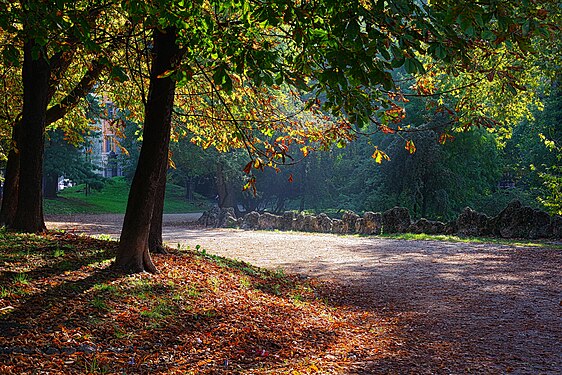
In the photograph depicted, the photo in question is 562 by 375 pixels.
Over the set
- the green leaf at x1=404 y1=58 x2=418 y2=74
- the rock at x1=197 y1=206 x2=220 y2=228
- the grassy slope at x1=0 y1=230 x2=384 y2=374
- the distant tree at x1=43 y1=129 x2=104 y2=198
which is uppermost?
the distant tree at x1=43 y1=129 x2=104 y2=198

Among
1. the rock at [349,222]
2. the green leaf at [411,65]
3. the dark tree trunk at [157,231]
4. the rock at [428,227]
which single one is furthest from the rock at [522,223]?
the green leaf at [411,65]

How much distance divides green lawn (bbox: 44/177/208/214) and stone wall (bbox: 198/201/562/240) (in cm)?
1122

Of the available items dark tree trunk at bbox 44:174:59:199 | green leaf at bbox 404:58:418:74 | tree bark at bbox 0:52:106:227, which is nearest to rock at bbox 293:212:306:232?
tree bark at bbox 0:52:106:227

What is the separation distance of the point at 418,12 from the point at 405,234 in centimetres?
1684

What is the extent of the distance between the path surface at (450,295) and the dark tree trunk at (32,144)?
4.88 m

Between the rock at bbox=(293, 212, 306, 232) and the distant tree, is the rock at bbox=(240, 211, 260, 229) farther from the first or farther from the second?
the distant tree

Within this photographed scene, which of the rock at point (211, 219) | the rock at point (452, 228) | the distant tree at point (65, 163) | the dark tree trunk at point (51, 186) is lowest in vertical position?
the rock at point (211, 219)

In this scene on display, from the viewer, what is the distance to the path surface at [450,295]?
18.4 ft

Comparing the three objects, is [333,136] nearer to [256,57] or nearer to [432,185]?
[256,57]

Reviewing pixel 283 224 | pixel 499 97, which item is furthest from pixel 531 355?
pixel 283 224

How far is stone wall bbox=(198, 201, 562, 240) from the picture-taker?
1822 cm

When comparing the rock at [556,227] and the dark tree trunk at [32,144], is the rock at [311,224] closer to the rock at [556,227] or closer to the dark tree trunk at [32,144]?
the rock at [556,227]

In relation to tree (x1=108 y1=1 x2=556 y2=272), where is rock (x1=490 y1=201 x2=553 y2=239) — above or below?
below

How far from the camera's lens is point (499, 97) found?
45.1ft
